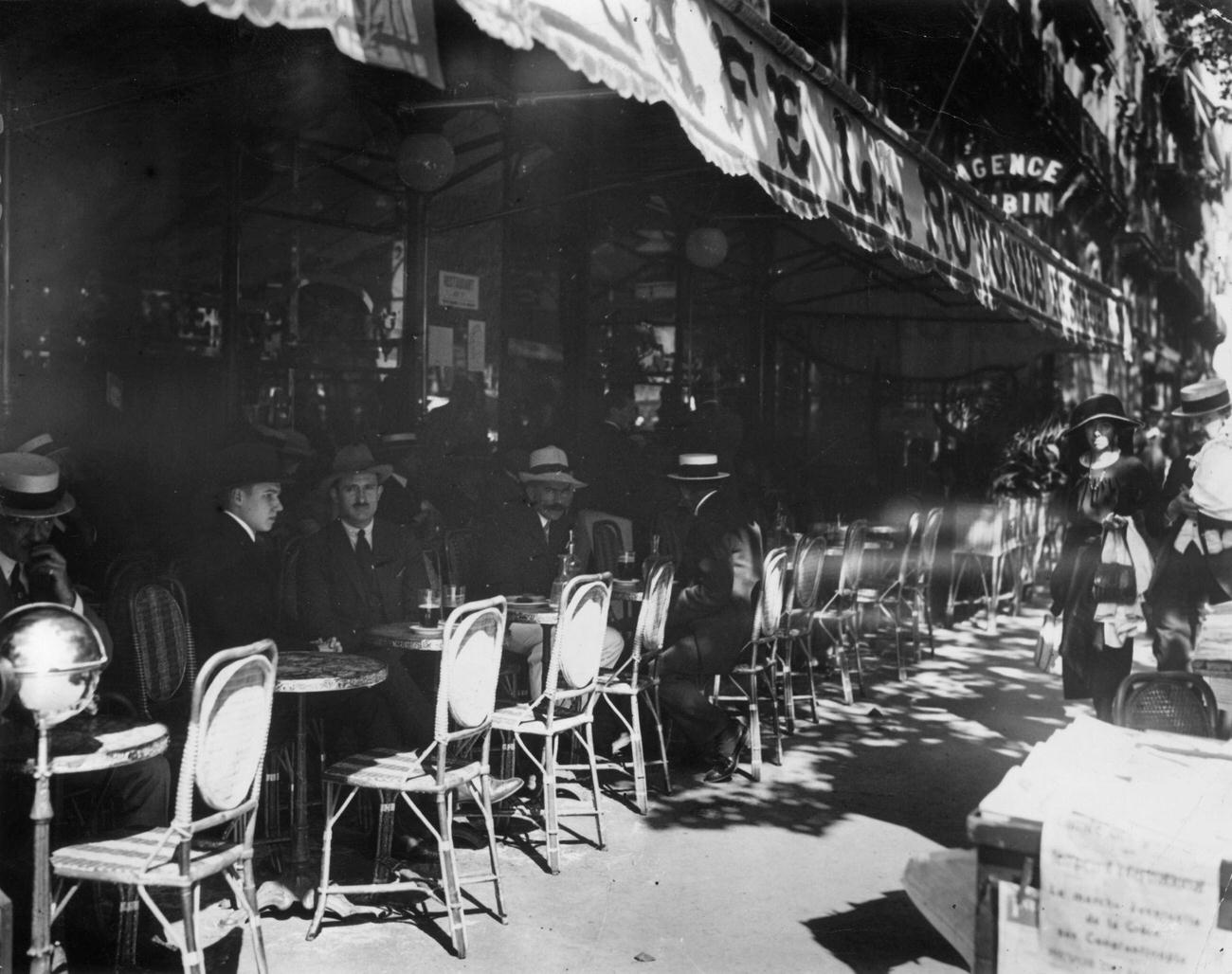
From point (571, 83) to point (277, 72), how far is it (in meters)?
1.89

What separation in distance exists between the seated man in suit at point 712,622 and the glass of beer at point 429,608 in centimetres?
174

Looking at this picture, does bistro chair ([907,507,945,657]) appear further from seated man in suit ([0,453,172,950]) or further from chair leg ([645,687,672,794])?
seated man in suit ([0,453,172,950])

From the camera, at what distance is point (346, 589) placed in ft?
18.5

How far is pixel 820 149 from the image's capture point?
18.6 feet

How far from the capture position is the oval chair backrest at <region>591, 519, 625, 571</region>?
786 centimetres

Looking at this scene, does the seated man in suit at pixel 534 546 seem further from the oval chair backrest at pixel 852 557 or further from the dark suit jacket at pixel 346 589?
the oval chair backrest at pixel 852 557

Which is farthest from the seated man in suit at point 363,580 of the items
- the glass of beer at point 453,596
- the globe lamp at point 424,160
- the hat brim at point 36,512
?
the globe lamp at point 424,160

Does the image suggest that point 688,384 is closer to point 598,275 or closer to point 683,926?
point 598,275

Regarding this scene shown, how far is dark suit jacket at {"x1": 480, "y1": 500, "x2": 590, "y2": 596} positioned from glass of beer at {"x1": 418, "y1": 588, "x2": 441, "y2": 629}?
144 centimetres

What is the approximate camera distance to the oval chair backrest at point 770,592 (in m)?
6.80

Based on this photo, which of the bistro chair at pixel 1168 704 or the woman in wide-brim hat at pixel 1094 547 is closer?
the bistro chair at pixel 1168 704

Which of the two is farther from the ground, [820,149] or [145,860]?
[820,149]

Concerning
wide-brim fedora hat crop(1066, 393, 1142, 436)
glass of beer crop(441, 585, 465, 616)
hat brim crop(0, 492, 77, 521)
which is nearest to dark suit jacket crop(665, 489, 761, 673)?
glass of beer crop(441, 585, 465, 616)

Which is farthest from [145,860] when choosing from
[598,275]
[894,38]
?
[894,38]
